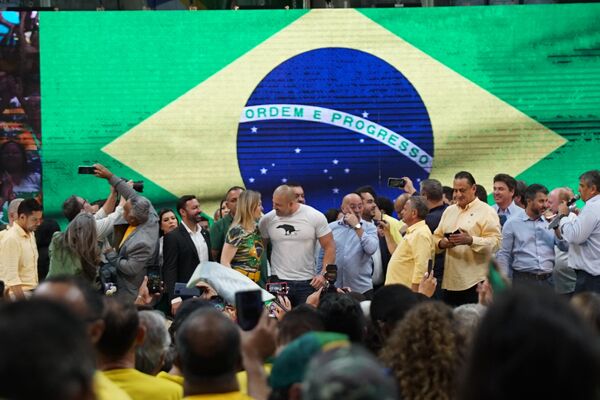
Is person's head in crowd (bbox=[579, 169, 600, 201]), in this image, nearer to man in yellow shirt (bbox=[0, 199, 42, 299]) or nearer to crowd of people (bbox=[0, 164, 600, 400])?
crowd of people (bbox=[0, 164, 600, 400])

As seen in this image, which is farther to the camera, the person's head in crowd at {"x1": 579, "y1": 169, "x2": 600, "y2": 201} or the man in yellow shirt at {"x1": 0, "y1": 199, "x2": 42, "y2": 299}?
the person's head in crowd at {"x1": 579, "y1": 169, "x2": 600, "y2": 201}

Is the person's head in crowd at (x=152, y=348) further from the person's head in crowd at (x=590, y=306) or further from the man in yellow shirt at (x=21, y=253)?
the man in yellow shirt at (x=21, y=253)

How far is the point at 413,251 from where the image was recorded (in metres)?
8.84

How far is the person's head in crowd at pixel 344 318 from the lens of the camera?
4.80 meters

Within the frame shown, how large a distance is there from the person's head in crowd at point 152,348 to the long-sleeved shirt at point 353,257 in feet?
15.8

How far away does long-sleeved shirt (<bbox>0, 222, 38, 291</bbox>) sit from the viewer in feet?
30.1

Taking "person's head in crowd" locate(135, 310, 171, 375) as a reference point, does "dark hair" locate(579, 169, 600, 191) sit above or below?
above

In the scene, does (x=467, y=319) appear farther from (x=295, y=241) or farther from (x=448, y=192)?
(x=448, y=192)

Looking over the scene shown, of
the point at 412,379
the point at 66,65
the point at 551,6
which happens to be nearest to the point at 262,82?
the point at 66,65

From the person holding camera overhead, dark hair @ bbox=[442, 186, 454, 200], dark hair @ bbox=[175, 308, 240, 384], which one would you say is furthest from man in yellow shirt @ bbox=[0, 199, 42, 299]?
dark hair @ bbox=[175, 308, 240, 384]

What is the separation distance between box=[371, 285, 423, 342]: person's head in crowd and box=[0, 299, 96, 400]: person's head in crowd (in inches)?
128

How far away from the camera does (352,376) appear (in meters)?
1.79

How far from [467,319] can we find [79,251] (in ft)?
14.2

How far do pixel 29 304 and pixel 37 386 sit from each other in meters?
0.22
